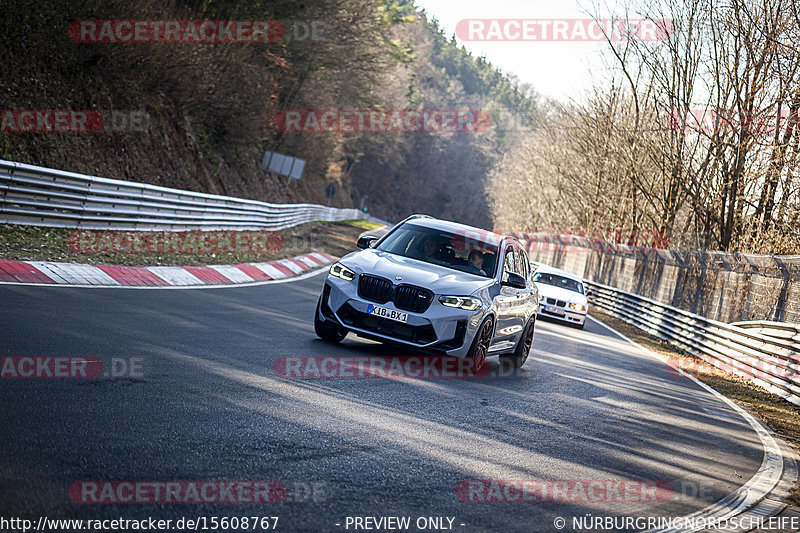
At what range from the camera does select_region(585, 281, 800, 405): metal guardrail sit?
1425 cm

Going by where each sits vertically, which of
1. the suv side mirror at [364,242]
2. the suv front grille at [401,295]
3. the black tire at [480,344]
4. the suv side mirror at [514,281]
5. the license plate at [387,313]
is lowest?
the black tire at [480,344]

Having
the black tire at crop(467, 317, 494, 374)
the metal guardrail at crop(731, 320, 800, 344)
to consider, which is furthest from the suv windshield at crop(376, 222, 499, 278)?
the metal guardrail at crop(731, 320, 800, 344)

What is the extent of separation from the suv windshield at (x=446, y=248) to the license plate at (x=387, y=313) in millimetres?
1440

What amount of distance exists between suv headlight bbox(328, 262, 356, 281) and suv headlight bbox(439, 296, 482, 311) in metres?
1.15

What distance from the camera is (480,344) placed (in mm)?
10695

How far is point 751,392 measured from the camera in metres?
14.9

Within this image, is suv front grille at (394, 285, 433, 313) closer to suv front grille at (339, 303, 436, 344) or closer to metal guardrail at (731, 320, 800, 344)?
suv front grille at (339, 303, 436, 344)

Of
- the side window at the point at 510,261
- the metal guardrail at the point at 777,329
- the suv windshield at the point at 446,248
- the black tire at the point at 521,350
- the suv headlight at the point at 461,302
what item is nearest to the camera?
the suv headlight at the point at 461,302

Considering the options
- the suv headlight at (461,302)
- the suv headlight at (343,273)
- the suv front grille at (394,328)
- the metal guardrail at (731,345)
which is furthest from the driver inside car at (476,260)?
the metal guardrail at (731,345)

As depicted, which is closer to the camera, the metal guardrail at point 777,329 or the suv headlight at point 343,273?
the suv headlight at point 343,273

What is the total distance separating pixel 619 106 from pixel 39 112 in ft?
89.8

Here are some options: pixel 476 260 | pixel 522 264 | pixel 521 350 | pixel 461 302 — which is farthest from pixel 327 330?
pixel 522 264

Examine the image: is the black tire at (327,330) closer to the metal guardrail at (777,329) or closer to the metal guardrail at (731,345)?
the metal guardrail at (731,345)

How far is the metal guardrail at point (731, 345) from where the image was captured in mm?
14248
